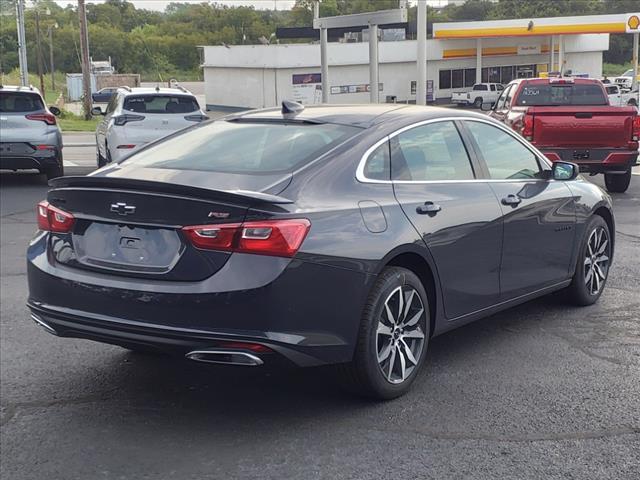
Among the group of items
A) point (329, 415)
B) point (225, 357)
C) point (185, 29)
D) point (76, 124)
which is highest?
point (185, 29)

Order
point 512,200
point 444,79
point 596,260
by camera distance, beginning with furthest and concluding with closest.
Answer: point 444,79 < point 596,260 < point 512,200

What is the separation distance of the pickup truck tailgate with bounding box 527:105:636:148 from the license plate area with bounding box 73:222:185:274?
9600 millimetres

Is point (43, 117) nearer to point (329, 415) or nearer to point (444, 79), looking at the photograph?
point (329, 415)

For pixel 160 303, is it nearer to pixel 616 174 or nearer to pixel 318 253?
A: pixel 318 253

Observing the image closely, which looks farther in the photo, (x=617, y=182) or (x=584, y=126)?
(x=617, y=182)

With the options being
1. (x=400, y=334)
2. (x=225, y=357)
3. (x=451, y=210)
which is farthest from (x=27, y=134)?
(x=225, y=357)

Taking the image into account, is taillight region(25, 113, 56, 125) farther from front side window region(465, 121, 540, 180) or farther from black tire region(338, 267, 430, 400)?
black tire region(338, 267, 430, 400)

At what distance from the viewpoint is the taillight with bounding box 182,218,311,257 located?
4.21 meters

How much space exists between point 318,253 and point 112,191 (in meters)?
1.09

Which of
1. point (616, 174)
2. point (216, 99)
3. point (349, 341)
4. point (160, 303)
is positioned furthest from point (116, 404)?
point (216, 99)

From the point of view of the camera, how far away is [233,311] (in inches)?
166

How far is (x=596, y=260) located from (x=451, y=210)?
2234 mm

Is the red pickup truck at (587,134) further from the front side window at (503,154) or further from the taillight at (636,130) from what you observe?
the front side window at (503,154)

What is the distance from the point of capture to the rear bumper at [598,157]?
42.7 ft
